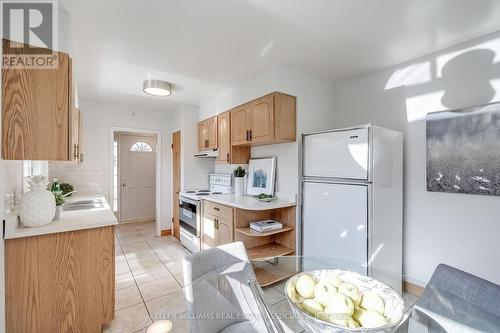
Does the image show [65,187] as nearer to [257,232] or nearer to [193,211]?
[193,211]

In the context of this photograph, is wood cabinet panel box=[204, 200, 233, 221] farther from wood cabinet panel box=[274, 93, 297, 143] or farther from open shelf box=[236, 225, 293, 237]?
wood cabinet panel box=[274, 93, 297, 143]

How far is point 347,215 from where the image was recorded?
209 cm

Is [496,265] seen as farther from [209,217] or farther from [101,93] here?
[101,93]

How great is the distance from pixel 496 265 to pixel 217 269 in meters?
2.29

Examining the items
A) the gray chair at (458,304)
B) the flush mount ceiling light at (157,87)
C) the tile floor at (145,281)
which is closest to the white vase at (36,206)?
the tile floor at (145,281)

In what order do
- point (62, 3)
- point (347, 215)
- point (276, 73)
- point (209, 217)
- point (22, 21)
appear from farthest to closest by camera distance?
point (209, 217), point (276, 73), point (347, 215), point (62, 3), point (22, 21)

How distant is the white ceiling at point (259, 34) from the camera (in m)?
1.59

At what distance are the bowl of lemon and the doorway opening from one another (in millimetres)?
4909

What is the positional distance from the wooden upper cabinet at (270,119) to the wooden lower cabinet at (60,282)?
1.72m

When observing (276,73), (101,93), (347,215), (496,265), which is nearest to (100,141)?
(101,93)

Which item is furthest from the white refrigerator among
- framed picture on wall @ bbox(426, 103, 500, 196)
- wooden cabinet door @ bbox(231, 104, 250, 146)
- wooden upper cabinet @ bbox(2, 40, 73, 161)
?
wooden upper cabinet @ bbox(2, 40, 73, 161)

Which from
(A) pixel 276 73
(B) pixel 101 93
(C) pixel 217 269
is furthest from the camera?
(B) pixel 101 93

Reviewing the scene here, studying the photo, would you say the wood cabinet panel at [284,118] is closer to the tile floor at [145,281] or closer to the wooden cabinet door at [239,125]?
the wooden cabinet door at [239,125]

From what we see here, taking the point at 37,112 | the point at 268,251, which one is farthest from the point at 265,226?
the point at 37,112
